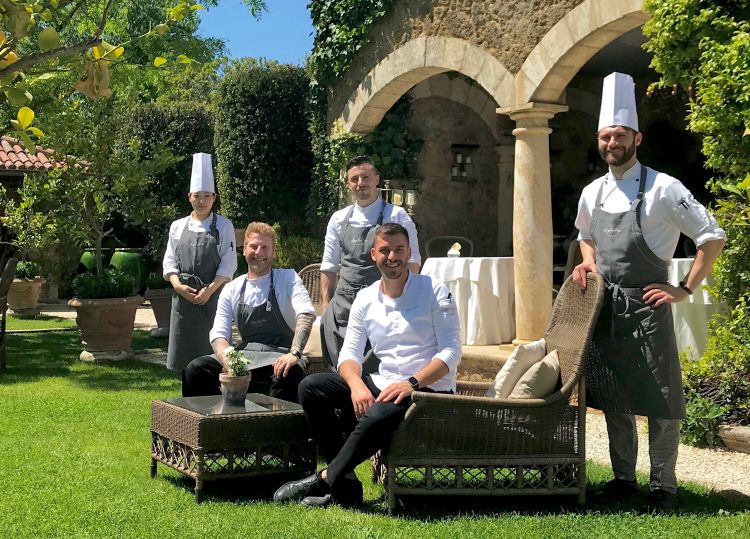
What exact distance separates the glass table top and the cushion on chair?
1094mm

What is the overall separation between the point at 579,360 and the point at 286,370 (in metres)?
1.58

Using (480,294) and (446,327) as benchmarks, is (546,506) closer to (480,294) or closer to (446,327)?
(446,327)

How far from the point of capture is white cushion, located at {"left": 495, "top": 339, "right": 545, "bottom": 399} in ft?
14.3

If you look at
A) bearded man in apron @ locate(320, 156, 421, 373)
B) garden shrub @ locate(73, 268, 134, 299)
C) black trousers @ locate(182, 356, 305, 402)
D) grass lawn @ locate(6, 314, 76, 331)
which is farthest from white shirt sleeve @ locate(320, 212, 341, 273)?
grass lawn @ locate(6, 314, 76, 331)

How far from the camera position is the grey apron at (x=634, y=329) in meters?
4.07

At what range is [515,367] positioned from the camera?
14.3 ft

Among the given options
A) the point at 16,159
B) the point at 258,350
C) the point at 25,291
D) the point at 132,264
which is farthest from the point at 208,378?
the point at 16,159

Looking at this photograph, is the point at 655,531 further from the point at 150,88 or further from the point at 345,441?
the point at 150,88

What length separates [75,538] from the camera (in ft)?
12.2

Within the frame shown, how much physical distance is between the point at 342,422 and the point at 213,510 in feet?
2.34

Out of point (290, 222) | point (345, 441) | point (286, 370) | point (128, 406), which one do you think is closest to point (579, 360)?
point (345, 441)

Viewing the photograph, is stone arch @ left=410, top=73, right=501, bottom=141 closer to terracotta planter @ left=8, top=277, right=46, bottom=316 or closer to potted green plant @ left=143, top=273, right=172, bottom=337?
potted green plant @ left=143, top=273, right=172, bottom=337

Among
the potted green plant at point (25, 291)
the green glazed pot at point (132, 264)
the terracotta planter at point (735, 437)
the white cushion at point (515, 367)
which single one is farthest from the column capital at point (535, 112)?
the green glazed pot at point (132, 264)

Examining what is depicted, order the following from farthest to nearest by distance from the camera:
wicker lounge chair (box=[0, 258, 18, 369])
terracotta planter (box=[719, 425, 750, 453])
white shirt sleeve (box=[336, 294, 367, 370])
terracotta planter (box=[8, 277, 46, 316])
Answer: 1. terracotta planter (box=[8, 277, 46, 316])
2. wicker lounge chair (box=[0, 258, 18, 369])
3. terracotta planter (box=[719, 425, 750, 453])
4. white shirt sleeve (box=[336, 294, 367, 370])
